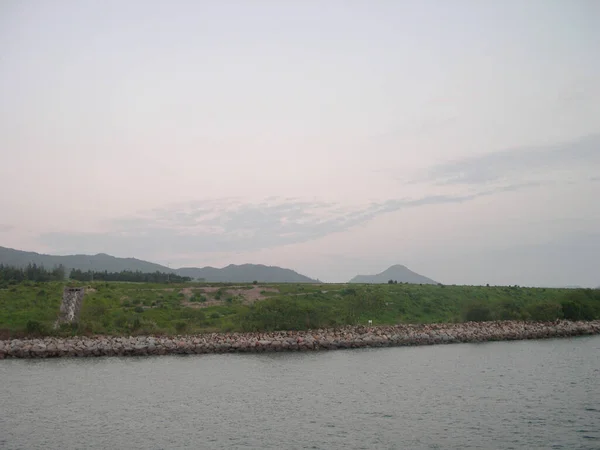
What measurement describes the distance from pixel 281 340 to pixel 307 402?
70.8 feet

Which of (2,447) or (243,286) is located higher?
(243,286)

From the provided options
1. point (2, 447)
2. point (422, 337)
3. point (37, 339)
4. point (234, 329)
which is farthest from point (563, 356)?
point (37, 339)

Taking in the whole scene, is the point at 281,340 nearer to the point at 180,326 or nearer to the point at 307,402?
the point at 180,326

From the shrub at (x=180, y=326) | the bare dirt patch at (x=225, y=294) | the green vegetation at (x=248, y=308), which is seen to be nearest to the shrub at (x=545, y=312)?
the green vegetation at (x=248, y=308)

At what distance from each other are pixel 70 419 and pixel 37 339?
28.8 meters

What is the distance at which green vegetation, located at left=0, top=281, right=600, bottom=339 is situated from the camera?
5984cm

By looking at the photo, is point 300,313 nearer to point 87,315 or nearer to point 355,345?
point 355,345

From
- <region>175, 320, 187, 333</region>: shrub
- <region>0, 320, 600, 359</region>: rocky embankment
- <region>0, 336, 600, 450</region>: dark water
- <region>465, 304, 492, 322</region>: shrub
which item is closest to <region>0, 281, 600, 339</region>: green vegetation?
<region>465, 304, 492, 322</region>: shrub

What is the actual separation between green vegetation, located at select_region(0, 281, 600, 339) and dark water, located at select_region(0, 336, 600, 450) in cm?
1396

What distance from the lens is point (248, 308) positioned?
211 feet

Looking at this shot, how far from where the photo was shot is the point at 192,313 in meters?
66.8

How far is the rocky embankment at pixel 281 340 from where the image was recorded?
48688mm

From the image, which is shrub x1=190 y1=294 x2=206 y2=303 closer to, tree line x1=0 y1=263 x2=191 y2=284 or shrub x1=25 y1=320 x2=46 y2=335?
shrub x1=25 y1=320 x2=46 y2=335

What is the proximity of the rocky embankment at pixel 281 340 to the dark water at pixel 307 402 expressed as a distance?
11.4 ft
